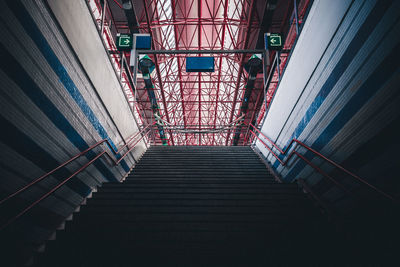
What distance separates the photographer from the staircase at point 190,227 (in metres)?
2.28

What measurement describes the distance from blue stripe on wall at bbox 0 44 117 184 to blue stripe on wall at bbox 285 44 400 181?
→ 452 centimetres

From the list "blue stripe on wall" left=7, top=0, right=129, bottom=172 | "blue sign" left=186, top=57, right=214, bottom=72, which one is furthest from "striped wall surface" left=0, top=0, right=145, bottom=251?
"blue sign" left=186, top=57, right=214, bottom=72

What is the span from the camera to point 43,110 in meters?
2.91

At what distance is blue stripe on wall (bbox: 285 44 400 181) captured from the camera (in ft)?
7.34

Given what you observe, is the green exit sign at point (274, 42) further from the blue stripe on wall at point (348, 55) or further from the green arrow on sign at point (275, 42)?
the blue stripe on wall at point (348, 55)

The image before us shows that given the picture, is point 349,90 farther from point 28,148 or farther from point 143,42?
point 143,42

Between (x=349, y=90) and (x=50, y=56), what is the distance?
15.2 ft

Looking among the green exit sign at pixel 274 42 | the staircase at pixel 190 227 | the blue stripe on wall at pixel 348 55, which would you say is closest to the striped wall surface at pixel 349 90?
the blue stripe on wall at pixel 348 55

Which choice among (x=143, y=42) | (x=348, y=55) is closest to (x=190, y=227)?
(x=348, y=55)

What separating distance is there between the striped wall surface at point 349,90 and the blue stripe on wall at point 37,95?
453cm

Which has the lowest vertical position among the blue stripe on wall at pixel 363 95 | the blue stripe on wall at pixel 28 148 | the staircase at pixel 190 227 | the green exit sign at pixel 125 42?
the staircase at pixel 190 227

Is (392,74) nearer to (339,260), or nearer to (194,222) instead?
(339,260)

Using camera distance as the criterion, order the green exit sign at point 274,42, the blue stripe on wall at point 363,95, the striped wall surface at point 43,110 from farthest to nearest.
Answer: the green exit sign at point 274,42, the striped wall surface at point 43,110, the blue stripe on wall at point 363,95

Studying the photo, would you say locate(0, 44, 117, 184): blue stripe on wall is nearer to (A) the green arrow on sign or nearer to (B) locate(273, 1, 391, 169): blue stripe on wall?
(B) locate(273, 1, 391, 169): blue stripe on wall
